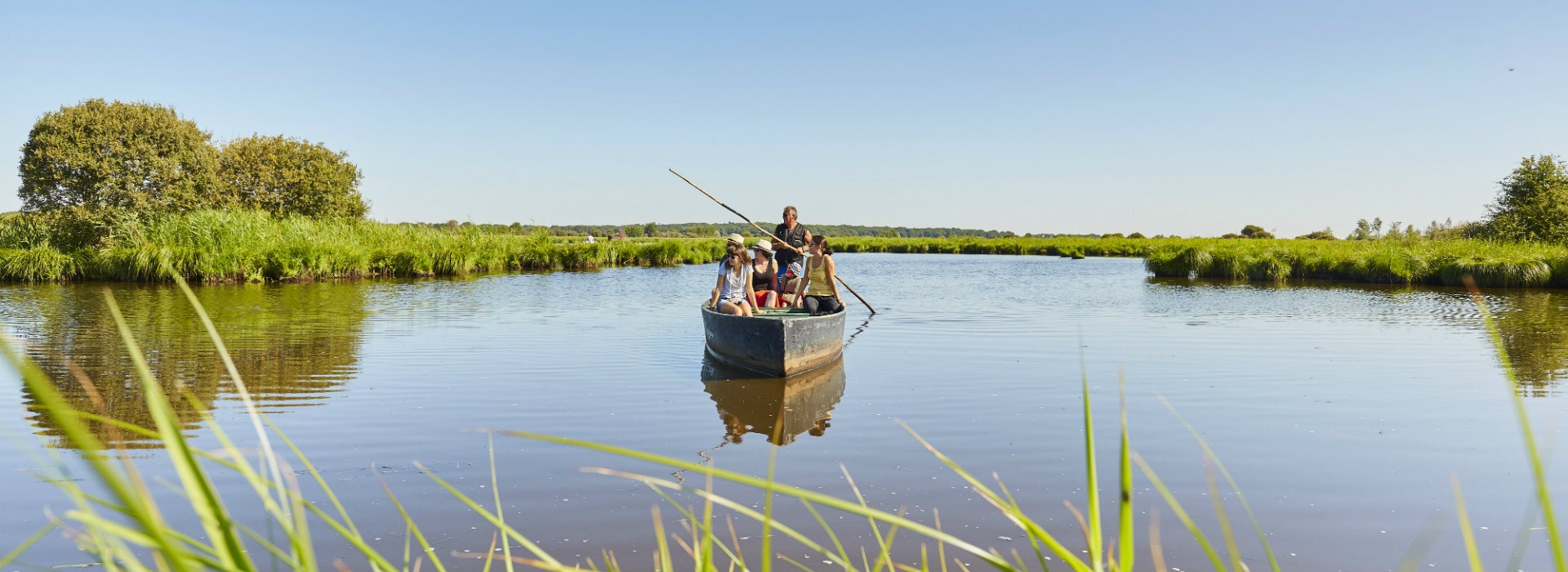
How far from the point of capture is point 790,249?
525 inches

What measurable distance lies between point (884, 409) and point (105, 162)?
2676cm

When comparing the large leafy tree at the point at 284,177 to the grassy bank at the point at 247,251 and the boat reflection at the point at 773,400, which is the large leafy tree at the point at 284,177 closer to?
the grassy bank at the point at 247,251

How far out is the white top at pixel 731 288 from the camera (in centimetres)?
1096

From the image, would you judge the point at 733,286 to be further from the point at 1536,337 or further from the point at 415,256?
the point at 415,256

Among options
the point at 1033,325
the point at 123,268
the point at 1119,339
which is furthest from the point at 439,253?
the point at 1119,339

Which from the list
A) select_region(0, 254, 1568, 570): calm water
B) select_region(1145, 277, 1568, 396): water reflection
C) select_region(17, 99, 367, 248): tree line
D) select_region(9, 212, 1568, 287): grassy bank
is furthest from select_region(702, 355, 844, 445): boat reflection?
select_region(17, 99, 367, 248): tree line

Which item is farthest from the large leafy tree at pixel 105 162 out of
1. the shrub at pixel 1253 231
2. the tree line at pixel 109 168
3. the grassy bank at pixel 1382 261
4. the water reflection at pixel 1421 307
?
the shrub at pixel 1253 231

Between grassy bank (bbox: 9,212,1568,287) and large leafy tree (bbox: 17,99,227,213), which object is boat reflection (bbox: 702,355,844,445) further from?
large leafy tree (bbox: 17,99,227,213)

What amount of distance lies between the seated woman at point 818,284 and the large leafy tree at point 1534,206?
3015cm

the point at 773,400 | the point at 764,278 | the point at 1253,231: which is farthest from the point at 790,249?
the point at 1253,231

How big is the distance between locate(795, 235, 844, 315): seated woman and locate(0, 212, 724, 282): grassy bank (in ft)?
58.0

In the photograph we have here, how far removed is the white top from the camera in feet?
36.0

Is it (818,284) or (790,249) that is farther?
(790,249)

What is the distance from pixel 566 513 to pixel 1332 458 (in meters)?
5.03
